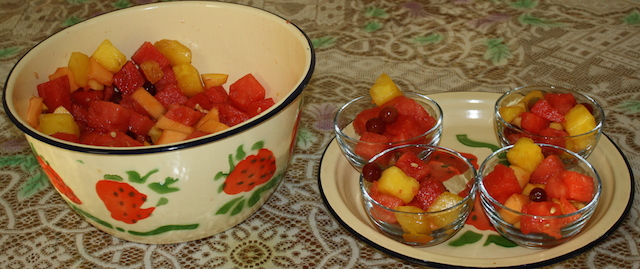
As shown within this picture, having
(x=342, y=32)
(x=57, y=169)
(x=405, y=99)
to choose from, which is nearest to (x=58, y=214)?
(x=57, y=169)

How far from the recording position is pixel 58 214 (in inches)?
46.5

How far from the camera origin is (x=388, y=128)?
121 cm

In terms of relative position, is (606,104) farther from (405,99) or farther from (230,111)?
(230,111)

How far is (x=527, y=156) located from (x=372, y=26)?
33.2 inches

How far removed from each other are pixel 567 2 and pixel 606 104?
600 millimetres

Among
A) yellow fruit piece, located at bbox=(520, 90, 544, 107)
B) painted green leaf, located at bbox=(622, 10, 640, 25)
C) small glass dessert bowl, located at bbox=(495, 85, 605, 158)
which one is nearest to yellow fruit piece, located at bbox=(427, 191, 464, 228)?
small glass dessert bowl, located at bbox=(495, 85, 605, 158)

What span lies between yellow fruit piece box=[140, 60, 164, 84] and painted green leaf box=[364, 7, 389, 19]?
31.4 inches

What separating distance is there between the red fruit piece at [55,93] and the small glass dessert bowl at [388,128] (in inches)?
21.0

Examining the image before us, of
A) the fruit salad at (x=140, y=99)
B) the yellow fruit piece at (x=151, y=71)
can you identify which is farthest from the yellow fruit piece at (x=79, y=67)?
the yellow fruit piece at (x=151, y=71)

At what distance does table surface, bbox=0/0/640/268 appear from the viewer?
3.47 feet

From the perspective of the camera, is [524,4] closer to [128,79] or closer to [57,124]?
[128,79]

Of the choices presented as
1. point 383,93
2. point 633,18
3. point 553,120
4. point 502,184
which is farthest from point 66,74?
point 633,18

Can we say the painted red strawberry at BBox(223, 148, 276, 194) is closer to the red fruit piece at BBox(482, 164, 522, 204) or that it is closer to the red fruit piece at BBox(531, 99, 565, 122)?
the red fruit piece at BBox(482, 164, 522, 204)

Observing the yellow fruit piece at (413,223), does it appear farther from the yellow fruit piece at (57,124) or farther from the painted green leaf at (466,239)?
the yellow fruit piece at (57,124)
